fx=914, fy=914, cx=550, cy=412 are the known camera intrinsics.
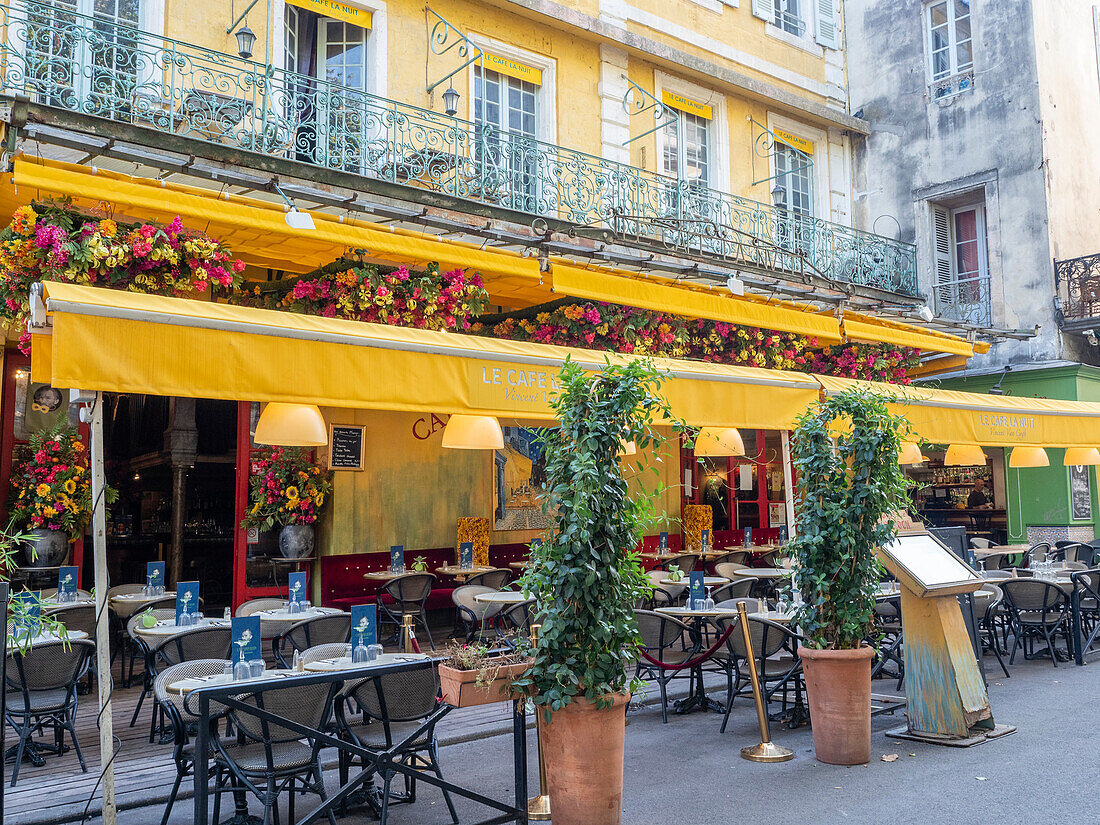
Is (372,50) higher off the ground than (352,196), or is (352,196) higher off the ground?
(372,50)

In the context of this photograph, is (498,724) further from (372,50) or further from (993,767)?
(372,50)

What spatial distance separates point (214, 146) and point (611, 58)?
7.39 metres

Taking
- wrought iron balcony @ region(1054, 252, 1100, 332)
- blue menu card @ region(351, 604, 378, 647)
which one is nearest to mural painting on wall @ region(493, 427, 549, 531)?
blue menu card @ region(351, 604, 378, 647)

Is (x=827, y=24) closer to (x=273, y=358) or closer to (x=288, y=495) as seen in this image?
(x=288, y=495)

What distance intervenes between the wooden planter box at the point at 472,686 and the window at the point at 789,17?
48.5ft

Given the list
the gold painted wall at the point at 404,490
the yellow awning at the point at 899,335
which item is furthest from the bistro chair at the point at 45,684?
the yellow awning at the point at 899,335

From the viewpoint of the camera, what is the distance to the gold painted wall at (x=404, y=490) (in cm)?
1152

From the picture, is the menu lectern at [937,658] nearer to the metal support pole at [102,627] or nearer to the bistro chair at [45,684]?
the metal support pole at [102,627]

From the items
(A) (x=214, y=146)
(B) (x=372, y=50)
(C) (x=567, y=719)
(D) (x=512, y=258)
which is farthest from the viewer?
(B) (x=372, y=50)

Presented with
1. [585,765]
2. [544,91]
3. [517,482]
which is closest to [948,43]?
[544,91]

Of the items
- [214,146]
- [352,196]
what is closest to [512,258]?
[352,196]

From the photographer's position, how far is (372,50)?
37.7ft

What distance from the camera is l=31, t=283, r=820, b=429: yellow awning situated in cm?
439

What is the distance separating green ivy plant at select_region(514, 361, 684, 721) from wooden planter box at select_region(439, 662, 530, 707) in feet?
0.22
